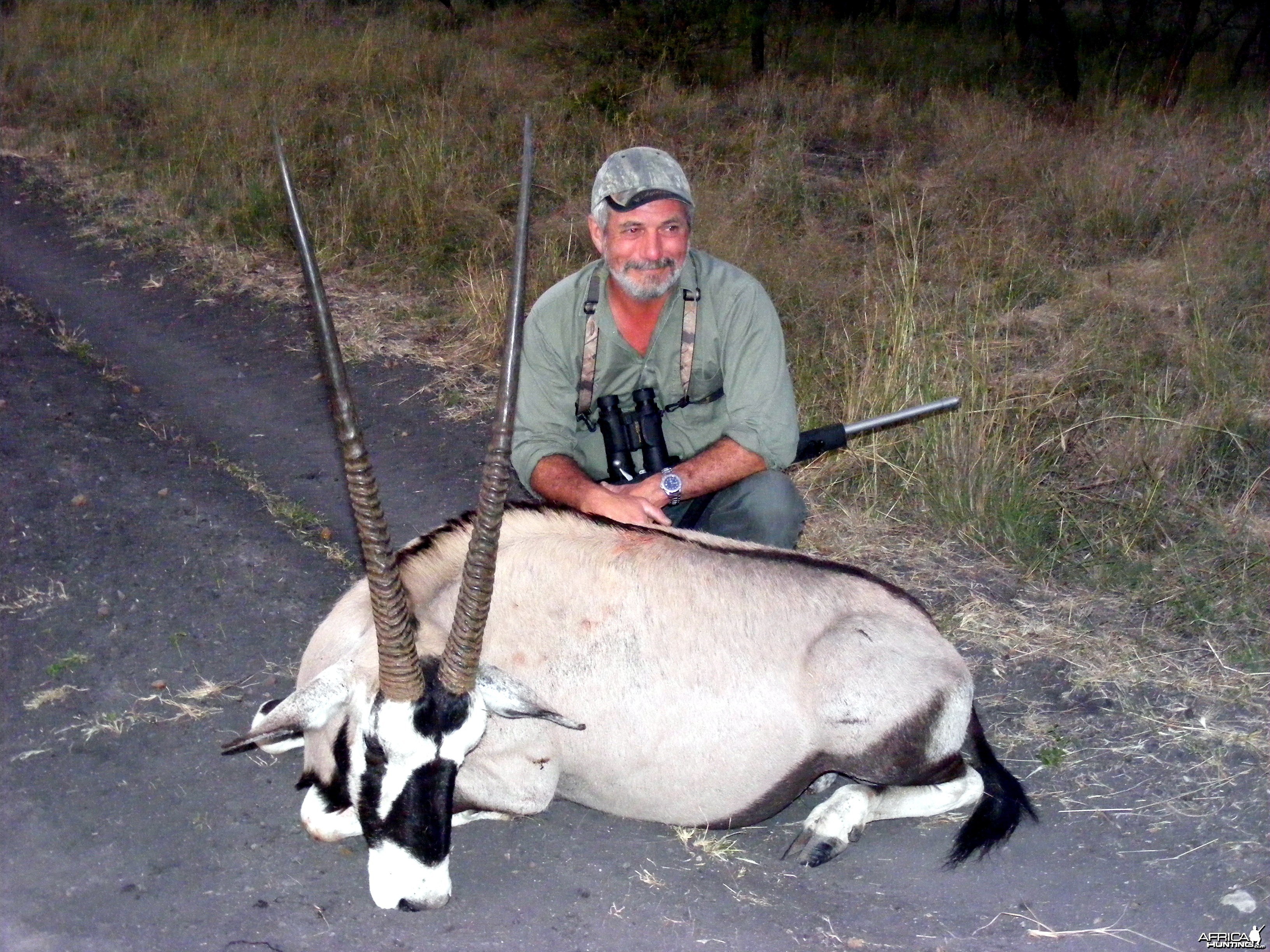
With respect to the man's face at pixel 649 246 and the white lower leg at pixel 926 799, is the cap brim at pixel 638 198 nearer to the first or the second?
the man's face at pixel 649 246

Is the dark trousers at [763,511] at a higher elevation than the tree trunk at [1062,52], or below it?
below

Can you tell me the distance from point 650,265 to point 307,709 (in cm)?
203

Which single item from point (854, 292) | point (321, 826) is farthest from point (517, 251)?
point (854, 292)

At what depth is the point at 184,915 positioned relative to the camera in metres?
3.41

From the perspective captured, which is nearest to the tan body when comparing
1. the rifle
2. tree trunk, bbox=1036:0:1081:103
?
the rifle

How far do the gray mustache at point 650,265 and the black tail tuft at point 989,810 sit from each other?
1.86 m

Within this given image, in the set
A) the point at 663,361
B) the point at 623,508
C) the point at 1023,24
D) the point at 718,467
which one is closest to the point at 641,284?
the point at 663,361

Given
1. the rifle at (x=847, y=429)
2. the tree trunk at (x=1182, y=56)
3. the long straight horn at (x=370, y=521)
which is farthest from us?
the tree trunk at (x=1182, y=56)

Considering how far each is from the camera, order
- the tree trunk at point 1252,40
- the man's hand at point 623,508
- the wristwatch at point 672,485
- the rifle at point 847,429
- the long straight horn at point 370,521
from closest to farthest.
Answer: the long straight horn at point 370,521 → the man's hand at point 623,508 → the wristwatch at point 672,485 → the rifle at point 847,429 → the tree trunk at point 1252,40

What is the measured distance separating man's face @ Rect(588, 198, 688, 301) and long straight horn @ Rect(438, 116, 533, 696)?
1.26 metres

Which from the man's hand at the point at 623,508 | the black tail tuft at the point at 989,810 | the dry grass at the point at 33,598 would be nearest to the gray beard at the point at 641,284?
the man's hand at the point at 623,508

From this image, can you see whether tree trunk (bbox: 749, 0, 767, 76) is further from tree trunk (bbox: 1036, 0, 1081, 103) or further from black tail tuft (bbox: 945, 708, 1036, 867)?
black tail tuft (bbox: 945, 708, 1036, 867)

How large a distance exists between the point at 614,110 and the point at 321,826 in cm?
906

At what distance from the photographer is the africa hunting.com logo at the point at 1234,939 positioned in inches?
136
